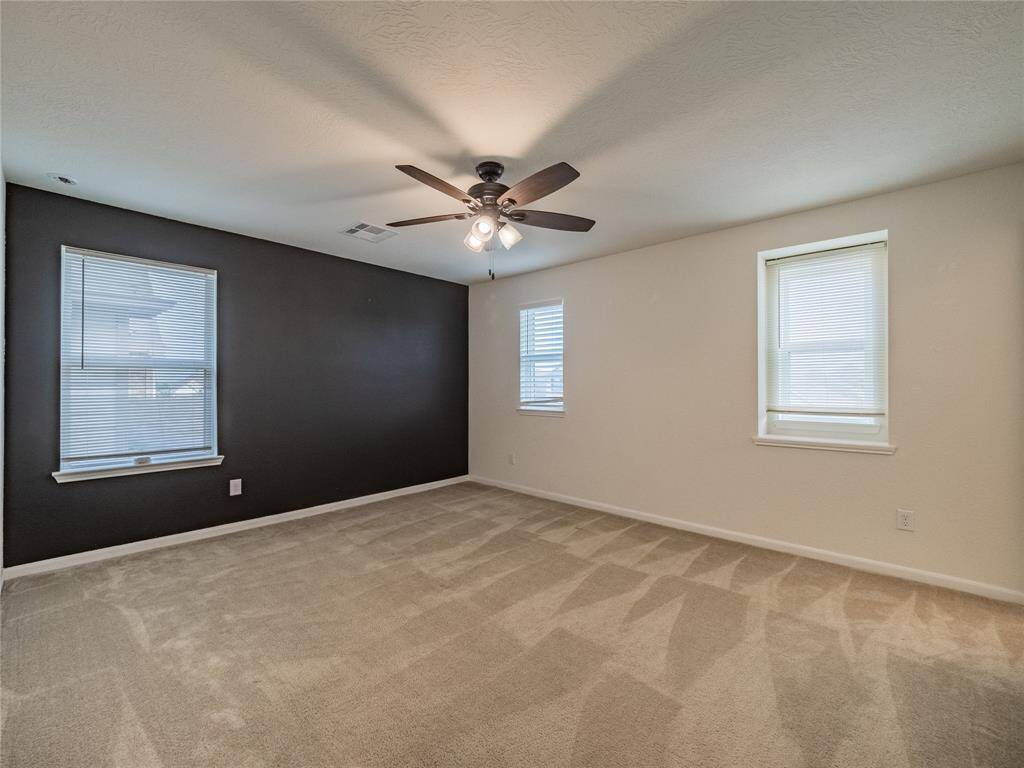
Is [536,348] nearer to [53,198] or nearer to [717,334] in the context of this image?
[717,334]

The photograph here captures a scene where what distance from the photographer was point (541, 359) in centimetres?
509

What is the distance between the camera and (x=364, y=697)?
72.1 inches

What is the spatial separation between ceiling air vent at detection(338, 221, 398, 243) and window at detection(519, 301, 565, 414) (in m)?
1.87

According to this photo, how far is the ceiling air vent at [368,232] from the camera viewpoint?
3645 mm

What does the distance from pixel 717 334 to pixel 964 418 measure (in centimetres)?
157

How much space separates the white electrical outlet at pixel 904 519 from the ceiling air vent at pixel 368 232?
4.16 m

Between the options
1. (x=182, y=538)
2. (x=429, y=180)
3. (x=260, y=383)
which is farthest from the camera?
(x=260, y=383)

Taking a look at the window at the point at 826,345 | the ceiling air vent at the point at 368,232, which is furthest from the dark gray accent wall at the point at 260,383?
the window at the point at 826,345

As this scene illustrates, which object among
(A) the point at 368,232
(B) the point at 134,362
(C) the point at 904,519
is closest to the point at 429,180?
(A) the point at 368,232

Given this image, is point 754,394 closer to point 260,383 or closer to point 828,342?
point 828,342

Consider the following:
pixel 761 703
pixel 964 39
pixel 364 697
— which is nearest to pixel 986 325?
pixel 964 39

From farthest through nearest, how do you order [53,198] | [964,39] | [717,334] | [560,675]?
[717,334] → [53,198] → [560,675] → [964,39]

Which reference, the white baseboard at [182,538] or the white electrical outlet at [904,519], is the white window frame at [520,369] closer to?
the white baseboard at [182,538]

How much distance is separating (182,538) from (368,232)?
2.84 meters
